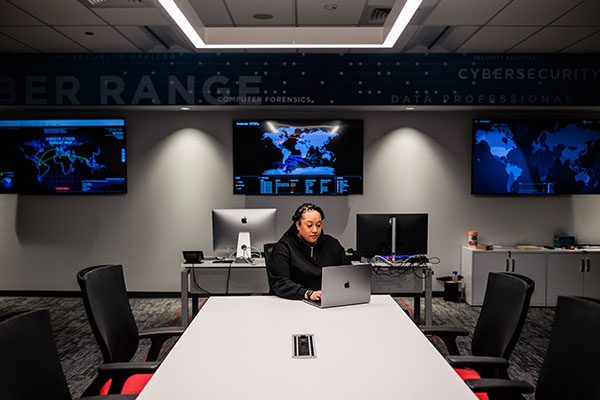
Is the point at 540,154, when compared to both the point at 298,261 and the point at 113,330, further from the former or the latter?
the point at 113,330

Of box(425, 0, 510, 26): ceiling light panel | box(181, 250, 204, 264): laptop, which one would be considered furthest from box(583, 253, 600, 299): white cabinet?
box(181, 250, 204, 264): laptop

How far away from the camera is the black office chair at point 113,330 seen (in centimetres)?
212

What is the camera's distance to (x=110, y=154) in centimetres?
596

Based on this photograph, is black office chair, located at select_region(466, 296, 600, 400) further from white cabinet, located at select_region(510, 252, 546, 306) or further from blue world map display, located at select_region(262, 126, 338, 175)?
blue world map display, located at select_region(262, 126, 338, 175)

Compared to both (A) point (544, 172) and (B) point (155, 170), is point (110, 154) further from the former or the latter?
(A) point (544, 172)

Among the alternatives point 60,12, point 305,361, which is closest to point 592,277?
point 305,361

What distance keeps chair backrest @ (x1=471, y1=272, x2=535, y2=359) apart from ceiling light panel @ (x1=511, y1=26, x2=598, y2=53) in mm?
3321

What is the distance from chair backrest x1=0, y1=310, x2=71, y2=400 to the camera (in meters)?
1.51

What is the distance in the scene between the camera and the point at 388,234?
4.46 metres

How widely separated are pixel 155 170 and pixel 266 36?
3.36 metres

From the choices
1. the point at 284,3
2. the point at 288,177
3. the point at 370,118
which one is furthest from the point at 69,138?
the point at 370,118

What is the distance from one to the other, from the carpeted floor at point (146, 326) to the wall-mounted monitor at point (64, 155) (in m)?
1.41

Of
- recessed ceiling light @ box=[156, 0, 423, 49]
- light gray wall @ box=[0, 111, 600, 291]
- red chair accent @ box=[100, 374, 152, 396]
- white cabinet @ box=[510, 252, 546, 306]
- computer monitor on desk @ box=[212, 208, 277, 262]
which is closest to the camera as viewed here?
red chair accent @ box=[100, 374, 152, 396]

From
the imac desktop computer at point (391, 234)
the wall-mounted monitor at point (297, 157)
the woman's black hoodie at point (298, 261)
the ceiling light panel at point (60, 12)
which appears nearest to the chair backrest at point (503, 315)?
the woman's black hoodie at point (298, 261)
